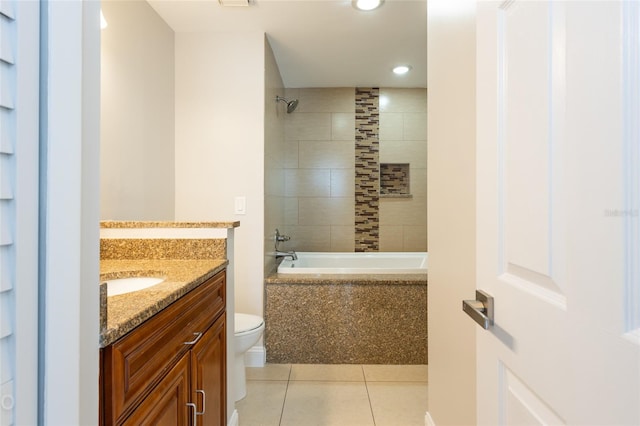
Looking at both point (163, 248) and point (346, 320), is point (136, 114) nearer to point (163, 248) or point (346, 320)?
point (163, 248)

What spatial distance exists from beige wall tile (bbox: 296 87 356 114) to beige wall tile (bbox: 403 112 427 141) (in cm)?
65

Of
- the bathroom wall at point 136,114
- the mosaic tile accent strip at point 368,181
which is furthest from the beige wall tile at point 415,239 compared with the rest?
the bathroom wall at point 136,114

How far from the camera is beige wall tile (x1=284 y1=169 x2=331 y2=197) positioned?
12.4 feet

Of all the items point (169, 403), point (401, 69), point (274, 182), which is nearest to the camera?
point (169, 403)

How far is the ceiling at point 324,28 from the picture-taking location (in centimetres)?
225

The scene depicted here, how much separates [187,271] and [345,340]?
1.62m

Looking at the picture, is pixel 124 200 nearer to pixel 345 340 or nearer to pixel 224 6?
pixel 224 6

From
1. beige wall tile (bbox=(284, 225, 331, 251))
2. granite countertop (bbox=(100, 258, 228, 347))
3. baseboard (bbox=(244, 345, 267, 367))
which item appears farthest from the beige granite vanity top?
beige wall tile (bbox=(284, 225, 331, 251))

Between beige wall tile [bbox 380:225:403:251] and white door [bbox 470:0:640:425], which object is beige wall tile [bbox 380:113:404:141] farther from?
white door [bbox 470:0:640:425]

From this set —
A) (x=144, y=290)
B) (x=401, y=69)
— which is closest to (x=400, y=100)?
(x=401, y=69)

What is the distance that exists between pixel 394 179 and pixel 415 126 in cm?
65

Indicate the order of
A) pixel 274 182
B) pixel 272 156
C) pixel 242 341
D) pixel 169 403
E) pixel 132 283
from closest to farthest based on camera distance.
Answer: pixel 169 403, pixel 132 283, pixel 242 341, pixel 272 156, pixel 274 182

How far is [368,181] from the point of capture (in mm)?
3812

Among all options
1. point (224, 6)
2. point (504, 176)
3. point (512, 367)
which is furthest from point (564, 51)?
point (224, 6)
